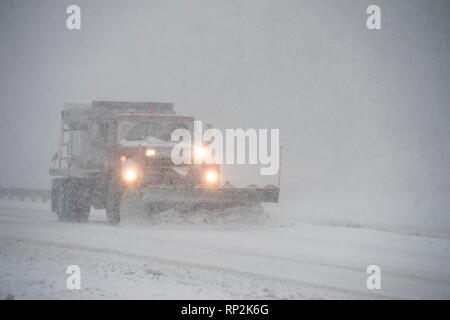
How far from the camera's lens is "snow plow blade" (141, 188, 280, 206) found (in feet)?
33.8

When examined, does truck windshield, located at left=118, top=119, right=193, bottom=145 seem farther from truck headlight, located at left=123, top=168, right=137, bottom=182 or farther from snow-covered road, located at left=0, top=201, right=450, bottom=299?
snow-covered road, located at left=0, top=201, right=450, bottom=299

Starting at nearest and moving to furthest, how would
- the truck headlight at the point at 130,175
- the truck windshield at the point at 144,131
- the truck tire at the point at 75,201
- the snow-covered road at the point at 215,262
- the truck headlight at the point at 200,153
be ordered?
the snow-covered road at the point at 215,262
the truck headlight at the point at 130,175
the truck windshield at the point at 144,131
the truck headlight at the point at 200,153
the truck tire at the point at 75,201

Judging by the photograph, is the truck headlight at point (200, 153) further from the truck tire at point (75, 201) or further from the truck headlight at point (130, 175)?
the truck tire at point (75, 201)

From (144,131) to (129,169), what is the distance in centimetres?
110

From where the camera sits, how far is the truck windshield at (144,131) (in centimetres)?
1140

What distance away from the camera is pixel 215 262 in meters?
6.75

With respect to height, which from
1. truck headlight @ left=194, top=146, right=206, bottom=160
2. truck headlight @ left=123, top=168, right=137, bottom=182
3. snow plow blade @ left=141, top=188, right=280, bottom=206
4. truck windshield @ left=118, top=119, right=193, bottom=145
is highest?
truck windshield @ left=118, top=119, right=193, bottom=145

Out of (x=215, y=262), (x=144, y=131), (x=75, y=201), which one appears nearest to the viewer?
(x=215, y=262)

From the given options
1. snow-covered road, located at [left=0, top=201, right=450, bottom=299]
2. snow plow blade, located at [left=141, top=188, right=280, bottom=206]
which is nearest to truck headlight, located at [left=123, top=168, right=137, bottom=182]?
snow plow blade, located at [left=141, top=188, right=280, bottom=206]

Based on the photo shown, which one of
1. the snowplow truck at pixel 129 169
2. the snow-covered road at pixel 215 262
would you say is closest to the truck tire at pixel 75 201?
the snowplow truck at pixel 129 169

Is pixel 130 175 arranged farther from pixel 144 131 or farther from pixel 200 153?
pixel 200 153

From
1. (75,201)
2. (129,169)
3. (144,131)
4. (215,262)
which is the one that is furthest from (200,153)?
(215,262)

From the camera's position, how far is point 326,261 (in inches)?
278
